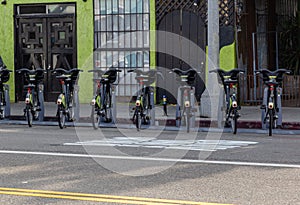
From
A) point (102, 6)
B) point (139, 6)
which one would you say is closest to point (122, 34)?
point (139, 6)

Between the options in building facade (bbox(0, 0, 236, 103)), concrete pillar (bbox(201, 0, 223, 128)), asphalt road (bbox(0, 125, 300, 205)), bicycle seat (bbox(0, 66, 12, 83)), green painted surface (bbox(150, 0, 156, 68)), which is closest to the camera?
asphalt road (bbox(0, 125, 300, 205))

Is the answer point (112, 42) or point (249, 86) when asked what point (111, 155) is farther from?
point (112, 42)

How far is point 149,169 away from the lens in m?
9.36

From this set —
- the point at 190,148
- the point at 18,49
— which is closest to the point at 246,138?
the point at 190,148

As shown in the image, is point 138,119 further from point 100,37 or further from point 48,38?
point 48,38

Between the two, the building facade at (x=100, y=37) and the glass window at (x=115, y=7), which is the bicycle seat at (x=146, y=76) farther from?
the glass window at (x=115, y=7)

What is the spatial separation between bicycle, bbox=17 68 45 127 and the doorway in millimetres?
6129

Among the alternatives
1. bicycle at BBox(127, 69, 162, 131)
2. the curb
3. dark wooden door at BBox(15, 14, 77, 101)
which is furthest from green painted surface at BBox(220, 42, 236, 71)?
bicycle at BBox(127, 69, 162, 131)

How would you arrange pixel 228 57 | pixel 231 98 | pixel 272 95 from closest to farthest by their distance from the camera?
pixel 272 95
pixel 231 98
pixel 228 57

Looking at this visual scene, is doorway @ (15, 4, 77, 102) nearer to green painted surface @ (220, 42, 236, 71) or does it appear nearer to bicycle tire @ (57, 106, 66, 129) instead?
green painted surface @ (220, 42, 236, 71)

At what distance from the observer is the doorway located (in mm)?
22484

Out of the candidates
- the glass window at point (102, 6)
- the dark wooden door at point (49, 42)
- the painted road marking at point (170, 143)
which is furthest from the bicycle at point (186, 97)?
the dark wooden door at point (49, 42)

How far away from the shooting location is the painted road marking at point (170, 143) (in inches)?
463

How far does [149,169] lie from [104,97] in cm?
628
